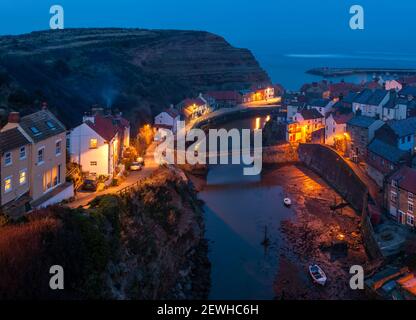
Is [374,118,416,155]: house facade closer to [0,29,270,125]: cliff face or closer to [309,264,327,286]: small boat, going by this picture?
[309,264,327,286]: small boat

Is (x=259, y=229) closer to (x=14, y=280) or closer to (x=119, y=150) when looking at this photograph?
(x=119, y=150)

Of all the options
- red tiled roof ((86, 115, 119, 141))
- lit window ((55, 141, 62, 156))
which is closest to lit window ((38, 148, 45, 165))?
lit window ((55, 141, 62, 156))

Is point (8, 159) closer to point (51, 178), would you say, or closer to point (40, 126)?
point (40, 126)

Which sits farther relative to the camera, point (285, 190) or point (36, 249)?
point (285, 190)

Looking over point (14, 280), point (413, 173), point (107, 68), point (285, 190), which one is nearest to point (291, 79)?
point (107, 68)

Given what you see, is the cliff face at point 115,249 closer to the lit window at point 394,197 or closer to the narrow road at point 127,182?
the narrow road at point 127,182

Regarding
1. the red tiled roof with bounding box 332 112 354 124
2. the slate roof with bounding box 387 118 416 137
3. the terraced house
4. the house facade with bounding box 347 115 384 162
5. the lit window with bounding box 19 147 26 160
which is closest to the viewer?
the terraced house
